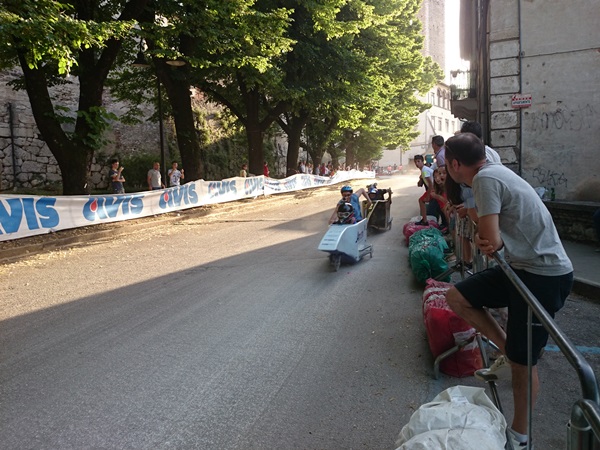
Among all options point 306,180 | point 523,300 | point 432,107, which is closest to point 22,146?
point 306,180

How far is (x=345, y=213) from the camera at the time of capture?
29.5 ft

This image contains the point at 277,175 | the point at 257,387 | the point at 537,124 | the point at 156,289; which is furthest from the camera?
the point at 277,175

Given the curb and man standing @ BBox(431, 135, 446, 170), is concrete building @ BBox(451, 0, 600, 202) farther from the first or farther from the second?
the curb

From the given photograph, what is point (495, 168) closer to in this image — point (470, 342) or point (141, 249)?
point (470, 342)

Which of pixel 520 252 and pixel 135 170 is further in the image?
pixel 135 170

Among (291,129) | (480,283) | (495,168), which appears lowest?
(480,283)

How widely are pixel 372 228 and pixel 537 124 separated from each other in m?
5.04

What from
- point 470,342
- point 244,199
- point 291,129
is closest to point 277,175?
point 291,129

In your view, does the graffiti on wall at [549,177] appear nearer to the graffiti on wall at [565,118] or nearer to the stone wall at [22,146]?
the graffiti on wall at [565,118]

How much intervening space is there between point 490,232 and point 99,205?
12.3 meters

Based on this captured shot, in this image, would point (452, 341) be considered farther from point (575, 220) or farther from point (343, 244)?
point (575, 220)

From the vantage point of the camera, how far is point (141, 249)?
10.8 meters

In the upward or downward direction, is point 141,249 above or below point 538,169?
below

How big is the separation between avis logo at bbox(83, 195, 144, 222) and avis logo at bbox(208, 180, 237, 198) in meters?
4.50
